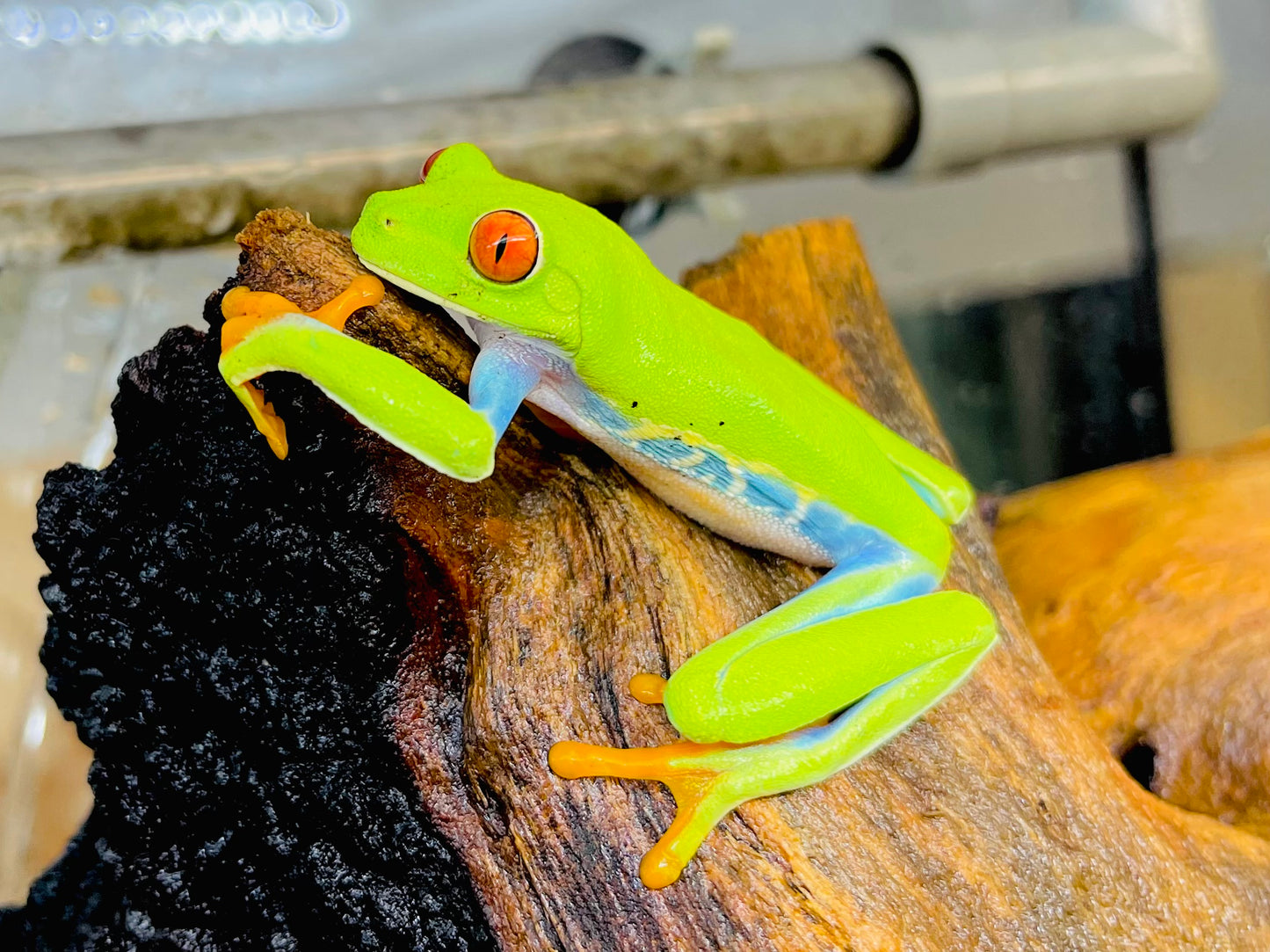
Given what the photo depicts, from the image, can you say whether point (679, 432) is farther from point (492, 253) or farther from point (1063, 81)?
point (1063, 81)

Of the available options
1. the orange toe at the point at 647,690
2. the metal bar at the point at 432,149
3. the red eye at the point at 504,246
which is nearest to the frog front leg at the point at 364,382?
the red eye at the point at 504,246

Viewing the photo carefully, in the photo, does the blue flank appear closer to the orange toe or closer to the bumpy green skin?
the bumpy green skin

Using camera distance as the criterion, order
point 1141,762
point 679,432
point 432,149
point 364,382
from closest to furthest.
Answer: point 364,382 < point 679,432 < point 1141,762 < point 432,149

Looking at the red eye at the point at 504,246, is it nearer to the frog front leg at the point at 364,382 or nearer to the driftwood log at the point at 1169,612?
the frog front leg at the point at 364,382

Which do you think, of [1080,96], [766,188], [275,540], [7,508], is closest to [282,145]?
[7,508]

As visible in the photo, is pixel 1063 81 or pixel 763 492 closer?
pixel 763 492

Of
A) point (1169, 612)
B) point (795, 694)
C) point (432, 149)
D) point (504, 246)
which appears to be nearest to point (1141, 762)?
point (1169, 612)

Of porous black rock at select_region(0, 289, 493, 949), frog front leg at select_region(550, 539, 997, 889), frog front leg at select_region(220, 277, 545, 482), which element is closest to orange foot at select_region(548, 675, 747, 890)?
frog front leg at select_region(550, 539, 997, 889)
